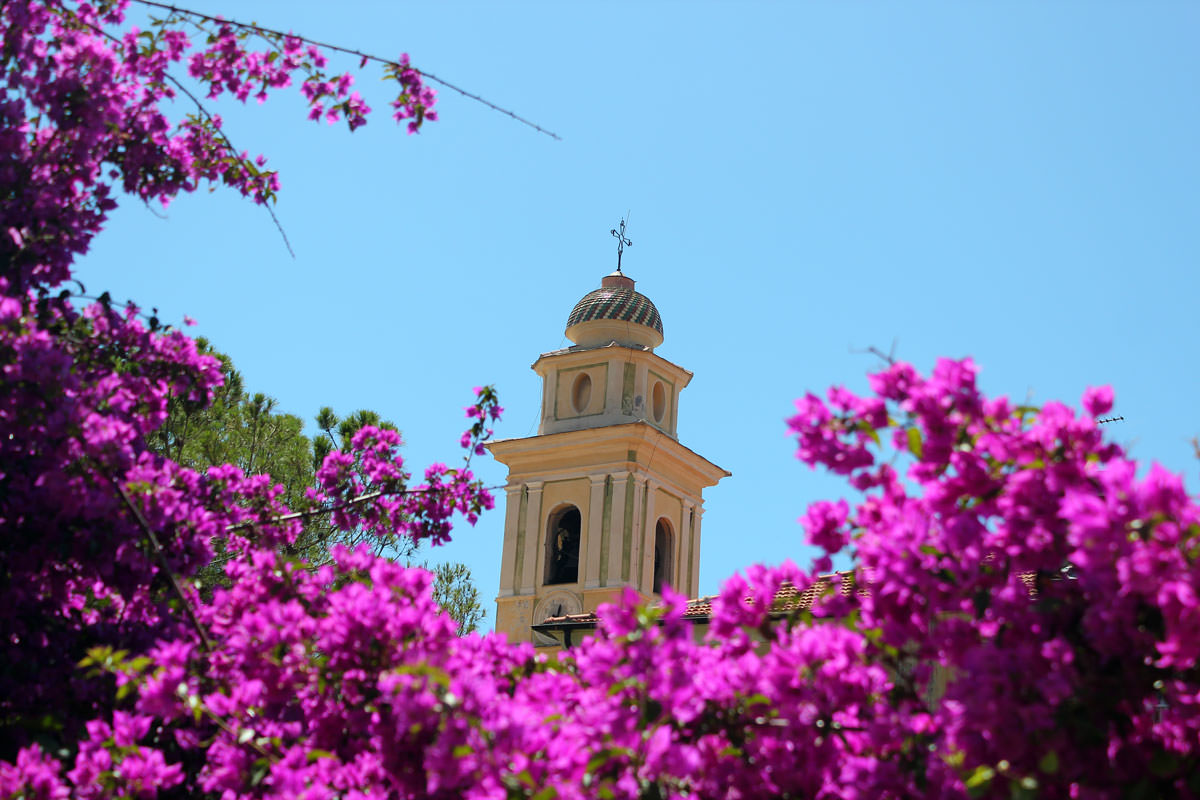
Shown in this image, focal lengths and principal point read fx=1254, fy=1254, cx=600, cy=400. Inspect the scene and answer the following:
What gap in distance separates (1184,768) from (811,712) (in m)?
0.85

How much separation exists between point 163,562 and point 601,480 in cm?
1688

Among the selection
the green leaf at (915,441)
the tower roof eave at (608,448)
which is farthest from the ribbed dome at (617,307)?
the green leaf at (915,441)

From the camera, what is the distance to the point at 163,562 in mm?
4281

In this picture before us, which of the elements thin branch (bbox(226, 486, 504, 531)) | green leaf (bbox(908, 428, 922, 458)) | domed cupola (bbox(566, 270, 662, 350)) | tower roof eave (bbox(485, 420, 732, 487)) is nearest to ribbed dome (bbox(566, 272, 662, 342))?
domed cupola (bbox(566, 270, 662, 350))

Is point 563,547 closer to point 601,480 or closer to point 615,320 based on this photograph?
point 601,480

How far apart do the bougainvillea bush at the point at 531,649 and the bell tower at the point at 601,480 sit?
15407mm

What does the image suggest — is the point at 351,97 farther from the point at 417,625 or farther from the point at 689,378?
the point at 689,378

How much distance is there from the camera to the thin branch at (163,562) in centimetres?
414

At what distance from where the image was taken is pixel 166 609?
451 cm

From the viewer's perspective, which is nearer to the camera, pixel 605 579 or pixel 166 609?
pixel 166 609

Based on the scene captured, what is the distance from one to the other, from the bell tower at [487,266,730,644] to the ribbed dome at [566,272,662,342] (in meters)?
0.03

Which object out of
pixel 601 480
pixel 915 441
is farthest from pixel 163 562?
pixel 601 480

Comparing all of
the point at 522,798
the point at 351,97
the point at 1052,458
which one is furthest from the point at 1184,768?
the point at 351,97

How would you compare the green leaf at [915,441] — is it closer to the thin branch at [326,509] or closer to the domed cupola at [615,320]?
the thin branch at [326,509]
